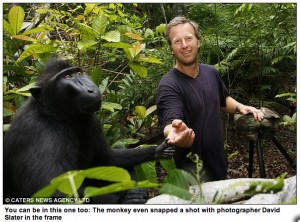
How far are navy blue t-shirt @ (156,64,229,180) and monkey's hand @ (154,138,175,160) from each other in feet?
0.65

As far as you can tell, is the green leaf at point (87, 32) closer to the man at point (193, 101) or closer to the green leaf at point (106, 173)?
the man at point (193, 101)

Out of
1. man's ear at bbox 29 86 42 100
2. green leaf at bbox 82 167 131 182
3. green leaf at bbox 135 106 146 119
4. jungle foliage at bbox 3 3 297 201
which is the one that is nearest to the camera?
green leaf at bbox 82 167 131 182

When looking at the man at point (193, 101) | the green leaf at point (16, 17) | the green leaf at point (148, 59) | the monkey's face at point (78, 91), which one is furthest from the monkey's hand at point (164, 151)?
the green leaf at point (16, 17)

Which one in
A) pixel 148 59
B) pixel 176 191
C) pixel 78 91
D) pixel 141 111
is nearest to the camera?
pixel 176 191

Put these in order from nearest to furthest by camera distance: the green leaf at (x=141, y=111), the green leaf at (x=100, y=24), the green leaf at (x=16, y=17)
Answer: the green leaf at (x=16, y=17)
the green leaf at (x=100, y=24)
the green leaf at (x=141, y=111)

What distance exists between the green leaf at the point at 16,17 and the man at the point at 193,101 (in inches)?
54.6

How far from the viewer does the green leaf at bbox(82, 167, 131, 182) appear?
1.36 meters

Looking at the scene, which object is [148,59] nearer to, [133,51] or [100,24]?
[133,51]

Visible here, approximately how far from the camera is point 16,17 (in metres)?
3.69

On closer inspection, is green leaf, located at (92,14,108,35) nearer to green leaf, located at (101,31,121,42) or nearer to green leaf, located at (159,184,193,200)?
green leaf, located at (101,31,121,42)

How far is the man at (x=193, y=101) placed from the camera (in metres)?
3.29

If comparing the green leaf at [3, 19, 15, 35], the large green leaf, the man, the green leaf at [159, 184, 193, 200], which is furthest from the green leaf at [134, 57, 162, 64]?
the green leaf at [159, 184, 193, 200]

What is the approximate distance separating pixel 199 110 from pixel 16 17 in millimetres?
1897

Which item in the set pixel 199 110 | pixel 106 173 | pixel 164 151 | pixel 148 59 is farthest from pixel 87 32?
pixel 106 173
